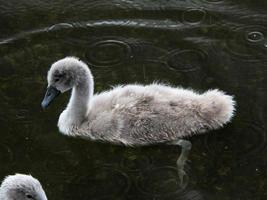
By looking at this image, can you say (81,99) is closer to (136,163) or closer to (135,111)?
(135,111)

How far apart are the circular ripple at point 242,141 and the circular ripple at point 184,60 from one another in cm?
79

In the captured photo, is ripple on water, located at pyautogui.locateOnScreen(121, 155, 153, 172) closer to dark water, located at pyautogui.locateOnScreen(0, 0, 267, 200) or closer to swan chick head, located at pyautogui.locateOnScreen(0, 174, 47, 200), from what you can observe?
dark water, located at pyautogui.locateOnScreen(0, 0, 267, 200)

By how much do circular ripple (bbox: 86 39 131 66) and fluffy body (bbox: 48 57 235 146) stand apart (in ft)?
1.89

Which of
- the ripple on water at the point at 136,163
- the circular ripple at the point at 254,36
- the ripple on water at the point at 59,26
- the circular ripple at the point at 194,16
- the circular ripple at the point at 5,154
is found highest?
the circular ripple at the point at 194,16

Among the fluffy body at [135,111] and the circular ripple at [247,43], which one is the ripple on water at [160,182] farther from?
the circular ripple at [247,43]

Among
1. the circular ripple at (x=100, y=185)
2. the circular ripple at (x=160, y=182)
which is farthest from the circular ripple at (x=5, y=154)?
the circular ripple at (x=160, y=182)

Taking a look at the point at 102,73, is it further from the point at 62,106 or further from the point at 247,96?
the point at 247,96

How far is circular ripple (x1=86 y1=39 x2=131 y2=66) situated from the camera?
24.7 ft

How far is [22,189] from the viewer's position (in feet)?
18.7

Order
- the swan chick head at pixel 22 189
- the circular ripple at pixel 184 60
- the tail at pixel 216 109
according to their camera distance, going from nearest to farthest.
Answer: the swan chick head at pixel 22 189
the tail at pixel 216 109
the circular ripple at pixel 184 60

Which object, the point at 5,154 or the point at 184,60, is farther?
the point at 184,60

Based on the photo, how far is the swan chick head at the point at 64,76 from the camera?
6.89 meters

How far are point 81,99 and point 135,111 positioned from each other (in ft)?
1.47

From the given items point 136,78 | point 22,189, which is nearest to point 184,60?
point 136,78
